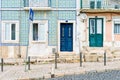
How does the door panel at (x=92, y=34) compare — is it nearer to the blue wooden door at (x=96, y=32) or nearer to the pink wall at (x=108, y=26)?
the blue wooden door at (x=96, y=32)

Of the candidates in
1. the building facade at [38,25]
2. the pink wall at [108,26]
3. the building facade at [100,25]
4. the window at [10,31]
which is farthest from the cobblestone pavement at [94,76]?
the window at [10,31]

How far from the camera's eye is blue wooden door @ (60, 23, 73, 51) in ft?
99.3

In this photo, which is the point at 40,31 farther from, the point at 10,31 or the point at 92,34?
the point at 92,34

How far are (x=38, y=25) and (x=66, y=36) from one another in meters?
2.48

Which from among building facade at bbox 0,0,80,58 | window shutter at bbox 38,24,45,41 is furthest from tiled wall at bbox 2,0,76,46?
window shutter at bbox 38,24,45,41

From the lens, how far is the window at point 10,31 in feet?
98.8

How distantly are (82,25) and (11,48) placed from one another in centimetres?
608

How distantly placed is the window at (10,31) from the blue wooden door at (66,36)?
12.1 ft

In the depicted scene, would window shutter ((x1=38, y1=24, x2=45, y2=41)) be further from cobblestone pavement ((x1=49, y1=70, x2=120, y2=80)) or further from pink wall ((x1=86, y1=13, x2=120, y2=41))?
cobblestone pavement ((x1=49, y1=70, x2=120, y2=80))

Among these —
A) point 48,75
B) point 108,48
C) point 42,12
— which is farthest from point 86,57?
point 48,75

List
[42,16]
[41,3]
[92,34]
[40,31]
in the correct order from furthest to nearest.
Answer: [92,34]
[40,31]
[42,16]
[41,3]

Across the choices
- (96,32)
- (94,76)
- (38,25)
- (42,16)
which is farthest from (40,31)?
(94,76)

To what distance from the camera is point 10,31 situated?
30.3 metres

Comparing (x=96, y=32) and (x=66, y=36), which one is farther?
(x=96, y=32)
